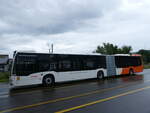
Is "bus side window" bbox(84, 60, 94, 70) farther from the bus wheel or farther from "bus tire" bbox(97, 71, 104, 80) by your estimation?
the bus wheel

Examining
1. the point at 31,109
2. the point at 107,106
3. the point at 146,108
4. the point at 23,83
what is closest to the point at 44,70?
the point at 23,83

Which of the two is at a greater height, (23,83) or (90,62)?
(90,62)

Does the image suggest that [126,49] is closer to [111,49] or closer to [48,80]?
[111,49]

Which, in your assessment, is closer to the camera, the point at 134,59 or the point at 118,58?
the point at 118,58

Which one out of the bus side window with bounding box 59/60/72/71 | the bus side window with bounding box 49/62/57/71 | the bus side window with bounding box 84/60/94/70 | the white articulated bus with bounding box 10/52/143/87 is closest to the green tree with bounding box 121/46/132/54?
the white articulated bus with bounding box 10/52/143/87

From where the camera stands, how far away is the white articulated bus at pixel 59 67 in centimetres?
1102

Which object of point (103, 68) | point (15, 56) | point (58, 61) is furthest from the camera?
point (103, 68)

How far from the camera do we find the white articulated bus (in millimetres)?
11016

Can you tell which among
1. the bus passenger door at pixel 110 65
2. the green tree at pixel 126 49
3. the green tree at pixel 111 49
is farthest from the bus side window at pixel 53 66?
the green tree at pixel 126 49

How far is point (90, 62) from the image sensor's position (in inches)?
598

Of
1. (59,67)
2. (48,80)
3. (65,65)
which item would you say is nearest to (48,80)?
(48,80)

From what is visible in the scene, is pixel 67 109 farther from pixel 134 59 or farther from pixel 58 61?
pixel 134 59

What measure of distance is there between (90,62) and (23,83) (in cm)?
678

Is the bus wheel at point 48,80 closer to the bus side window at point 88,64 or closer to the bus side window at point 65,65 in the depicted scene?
the bus side window at point 65,65
